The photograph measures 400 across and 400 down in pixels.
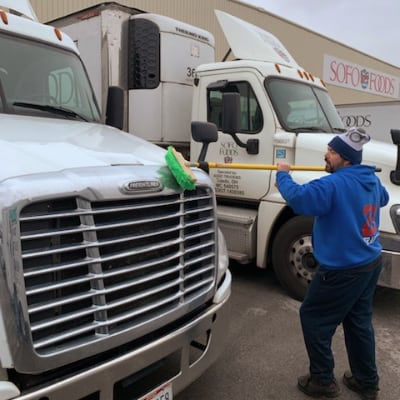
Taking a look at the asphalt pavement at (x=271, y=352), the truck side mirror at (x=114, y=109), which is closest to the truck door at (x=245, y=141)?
the asphalt pavement at (x=271, y=352)

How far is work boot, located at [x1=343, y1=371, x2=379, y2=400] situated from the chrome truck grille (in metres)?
1.42

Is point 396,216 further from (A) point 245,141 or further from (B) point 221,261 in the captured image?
(B) point 221,261

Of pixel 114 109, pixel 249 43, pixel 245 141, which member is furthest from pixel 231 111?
pixel 249 43

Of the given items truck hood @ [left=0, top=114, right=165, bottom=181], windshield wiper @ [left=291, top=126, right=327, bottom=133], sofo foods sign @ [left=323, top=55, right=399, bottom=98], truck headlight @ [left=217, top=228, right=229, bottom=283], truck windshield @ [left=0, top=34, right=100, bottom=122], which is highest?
sofo foods sign @ [left=323, top=55, right=399, bottom=98]

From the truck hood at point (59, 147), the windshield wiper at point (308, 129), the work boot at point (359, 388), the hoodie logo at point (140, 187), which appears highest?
the windshield wiper at point (308, 129)

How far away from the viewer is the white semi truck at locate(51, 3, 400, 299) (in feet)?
16.4

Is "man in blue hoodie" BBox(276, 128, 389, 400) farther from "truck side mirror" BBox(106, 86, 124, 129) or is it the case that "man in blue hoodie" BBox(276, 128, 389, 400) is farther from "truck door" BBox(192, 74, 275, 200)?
"truck door" BBox(192, 74, 275, 200)

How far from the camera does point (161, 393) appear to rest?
2383 mm

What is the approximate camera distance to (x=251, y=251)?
5297mm

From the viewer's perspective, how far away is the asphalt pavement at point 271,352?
3281 millimetres

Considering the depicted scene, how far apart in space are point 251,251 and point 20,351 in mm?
3697

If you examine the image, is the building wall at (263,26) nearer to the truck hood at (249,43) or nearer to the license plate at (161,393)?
the truck hood at (249,43)

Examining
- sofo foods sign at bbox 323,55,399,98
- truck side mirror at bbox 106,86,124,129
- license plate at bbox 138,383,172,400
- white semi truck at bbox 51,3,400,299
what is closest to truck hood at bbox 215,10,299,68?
white semi truck at bbox 51,3,400,299

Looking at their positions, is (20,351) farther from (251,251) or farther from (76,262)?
(251,251)
